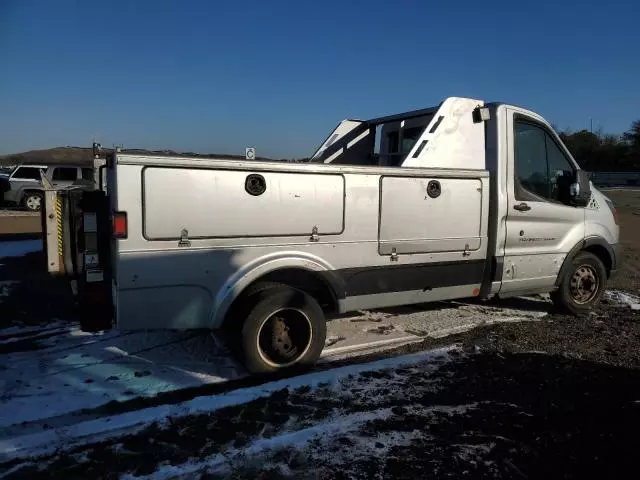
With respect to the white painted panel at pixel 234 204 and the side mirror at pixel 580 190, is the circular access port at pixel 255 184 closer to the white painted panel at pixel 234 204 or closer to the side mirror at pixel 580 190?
the white painted panel at pixel 234 204

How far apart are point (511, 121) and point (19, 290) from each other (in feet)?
22.1

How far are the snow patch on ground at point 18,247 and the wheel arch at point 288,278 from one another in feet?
24.1

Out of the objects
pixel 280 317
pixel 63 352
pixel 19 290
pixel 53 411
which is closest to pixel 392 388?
pixel 280 317

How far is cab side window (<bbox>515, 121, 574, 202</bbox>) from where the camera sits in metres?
5.73

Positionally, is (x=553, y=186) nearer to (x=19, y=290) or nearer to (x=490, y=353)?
(x=490, y=353)

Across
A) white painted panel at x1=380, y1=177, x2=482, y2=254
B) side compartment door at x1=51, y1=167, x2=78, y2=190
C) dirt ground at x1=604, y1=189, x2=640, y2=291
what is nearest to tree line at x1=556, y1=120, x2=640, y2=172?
dirt ground at x1=604, y1=189, x2=640, y2=291

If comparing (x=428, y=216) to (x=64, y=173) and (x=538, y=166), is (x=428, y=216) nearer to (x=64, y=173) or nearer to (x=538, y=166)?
(x=538, y=166)

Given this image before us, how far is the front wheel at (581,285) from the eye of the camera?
6328 millimetres

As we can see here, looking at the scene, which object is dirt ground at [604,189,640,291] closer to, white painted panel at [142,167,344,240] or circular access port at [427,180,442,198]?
circular access port at [427,180,442,198]

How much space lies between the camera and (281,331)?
454cm

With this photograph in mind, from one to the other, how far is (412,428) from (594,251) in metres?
4.33

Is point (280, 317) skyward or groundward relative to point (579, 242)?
groundward

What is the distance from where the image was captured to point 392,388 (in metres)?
4.24

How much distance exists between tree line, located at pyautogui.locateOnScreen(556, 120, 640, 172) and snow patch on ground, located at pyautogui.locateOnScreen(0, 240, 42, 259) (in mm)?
69464
